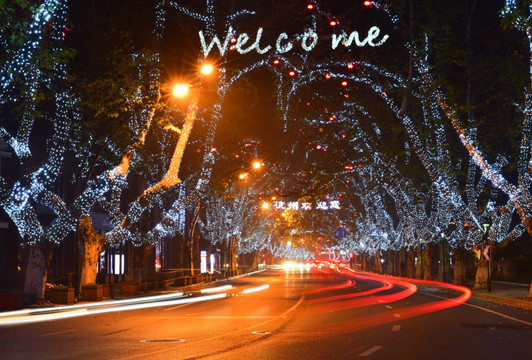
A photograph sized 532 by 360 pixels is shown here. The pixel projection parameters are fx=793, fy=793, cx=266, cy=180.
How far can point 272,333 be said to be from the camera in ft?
61.5

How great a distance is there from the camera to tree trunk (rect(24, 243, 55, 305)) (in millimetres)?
30844

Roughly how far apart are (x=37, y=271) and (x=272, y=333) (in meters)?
15.3

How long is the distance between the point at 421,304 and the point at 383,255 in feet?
292

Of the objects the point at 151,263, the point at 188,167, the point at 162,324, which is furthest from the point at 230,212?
the point at 162,324

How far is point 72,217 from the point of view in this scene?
1251 inches

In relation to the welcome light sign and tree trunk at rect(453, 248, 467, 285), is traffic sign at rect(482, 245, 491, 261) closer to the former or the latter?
the welcome light sign

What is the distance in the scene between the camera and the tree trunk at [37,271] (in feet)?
101

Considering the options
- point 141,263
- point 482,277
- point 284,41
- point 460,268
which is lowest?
point 482,277

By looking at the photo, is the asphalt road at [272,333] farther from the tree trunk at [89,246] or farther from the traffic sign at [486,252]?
the traffic sign at [486,252]

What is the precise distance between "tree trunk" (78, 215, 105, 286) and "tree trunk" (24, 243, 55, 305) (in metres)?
2.54

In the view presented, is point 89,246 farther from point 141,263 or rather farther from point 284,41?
point 141,263

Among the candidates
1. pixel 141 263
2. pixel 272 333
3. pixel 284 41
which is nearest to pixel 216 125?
pixel 284 41

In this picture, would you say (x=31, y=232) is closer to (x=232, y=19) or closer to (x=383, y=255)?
(x=232, y=19)

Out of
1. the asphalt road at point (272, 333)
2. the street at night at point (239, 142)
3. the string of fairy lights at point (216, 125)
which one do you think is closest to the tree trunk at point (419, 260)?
the street at night at point (239, 142)
